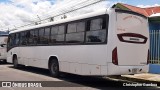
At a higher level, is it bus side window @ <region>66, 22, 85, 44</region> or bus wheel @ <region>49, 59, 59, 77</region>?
bus side window @ <region>66, 22, 85, 44</region>

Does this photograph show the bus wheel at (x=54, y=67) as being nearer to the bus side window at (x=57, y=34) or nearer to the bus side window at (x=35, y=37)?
the bus side window at (x=57, y=34)

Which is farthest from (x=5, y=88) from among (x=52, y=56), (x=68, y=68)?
(x=52, y=56)

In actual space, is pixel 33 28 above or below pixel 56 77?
above

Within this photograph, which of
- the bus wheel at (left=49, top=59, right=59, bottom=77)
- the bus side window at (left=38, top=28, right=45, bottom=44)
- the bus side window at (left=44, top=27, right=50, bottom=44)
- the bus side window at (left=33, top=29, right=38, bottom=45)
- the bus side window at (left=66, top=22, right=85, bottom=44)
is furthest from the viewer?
the bus side window at (left=33, top=29, right=38, bottom=45)

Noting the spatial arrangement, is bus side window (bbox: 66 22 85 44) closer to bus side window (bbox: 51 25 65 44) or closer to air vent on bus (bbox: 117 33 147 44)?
bus side window (bbox: 51 25 65 44)

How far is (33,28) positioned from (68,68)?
5108 mm

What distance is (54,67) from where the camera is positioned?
16.2 meters

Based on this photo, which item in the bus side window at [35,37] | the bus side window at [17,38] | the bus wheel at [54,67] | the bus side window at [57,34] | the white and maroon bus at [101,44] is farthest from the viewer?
the bus side window at [17,38]

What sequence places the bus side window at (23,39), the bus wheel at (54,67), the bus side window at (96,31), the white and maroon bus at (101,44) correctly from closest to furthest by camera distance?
the white and maroon bus at (101,44) < the bus side window at (96,31) < the bus wheel at (54,67) < the bus side window at (23,39)

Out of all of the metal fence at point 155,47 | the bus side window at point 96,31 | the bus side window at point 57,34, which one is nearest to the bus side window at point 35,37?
the bus side window at point 57,34

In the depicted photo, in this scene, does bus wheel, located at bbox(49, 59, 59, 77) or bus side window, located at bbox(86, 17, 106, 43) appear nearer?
bus side window, located at bbox(86, 17, 106, 43)

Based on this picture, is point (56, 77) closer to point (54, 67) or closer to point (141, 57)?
point (54, 67)

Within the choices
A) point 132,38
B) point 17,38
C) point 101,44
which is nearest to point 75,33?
point 101,44

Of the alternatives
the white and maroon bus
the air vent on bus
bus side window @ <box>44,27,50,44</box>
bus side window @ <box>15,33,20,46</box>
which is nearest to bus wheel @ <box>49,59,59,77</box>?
the white and maroon bus
